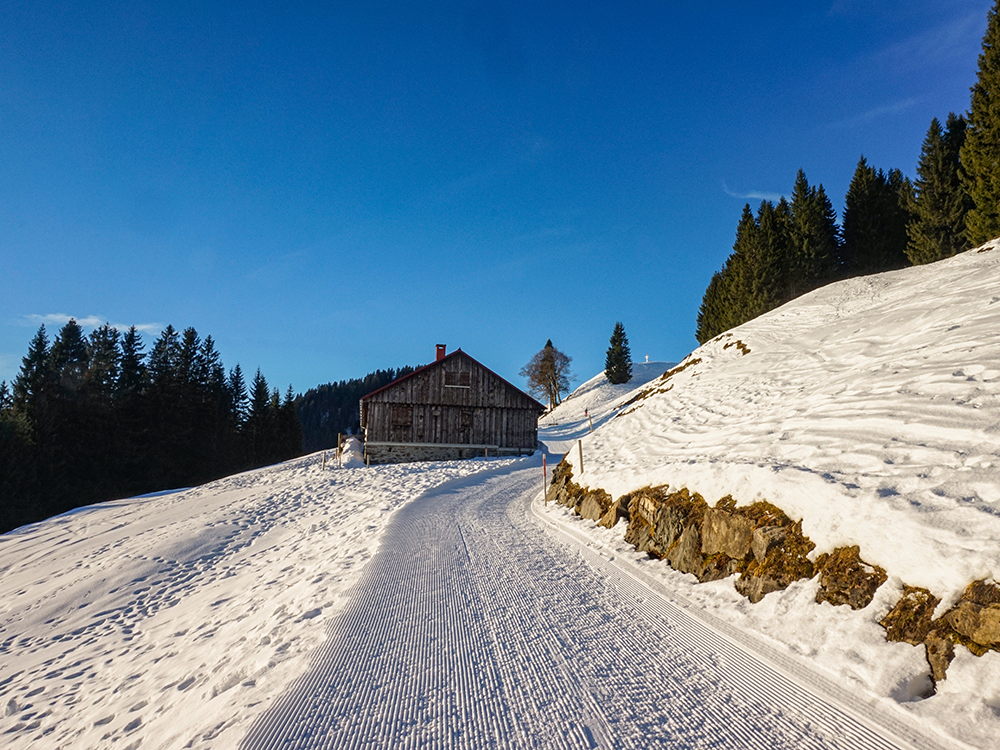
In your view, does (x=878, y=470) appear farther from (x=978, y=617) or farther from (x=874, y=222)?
(x=874, y=222)

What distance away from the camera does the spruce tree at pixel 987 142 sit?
83.4 feet

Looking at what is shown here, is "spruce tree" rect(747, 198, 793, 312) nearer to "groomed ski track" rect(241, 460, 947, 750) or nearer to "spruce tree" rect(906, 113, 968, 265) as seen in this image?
"spruce tree" rect(906, 113, 968, 265)

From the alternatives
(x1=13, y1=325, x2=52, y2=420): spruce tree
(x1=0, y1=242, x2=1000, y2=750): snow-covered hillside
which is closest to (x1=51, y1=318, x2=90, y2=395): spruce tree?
(x1=13, y1=325, x2=52, y2=420): spruce tree

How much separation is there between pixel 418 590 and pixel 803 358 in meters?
13.8

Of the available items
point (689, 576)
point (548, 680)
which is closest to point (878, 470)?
point (689, 576)

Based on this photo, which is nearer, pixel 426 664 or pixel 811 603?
pixel 426 664

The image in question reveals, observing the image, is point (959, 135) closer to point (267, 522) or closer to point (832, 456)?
point (832, 456)

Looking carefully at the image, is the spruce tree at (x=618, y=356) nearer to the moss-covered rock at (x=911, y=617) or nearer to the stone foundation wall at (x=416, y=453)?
the stone foundation wall at (x=416, y=453)

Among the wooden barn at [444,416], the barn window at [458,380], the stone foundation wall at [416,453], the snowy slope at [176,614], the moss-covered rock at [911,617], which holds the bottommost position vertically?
the snowy slope at [176,614]

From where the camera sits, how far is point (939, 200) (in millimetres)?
34094

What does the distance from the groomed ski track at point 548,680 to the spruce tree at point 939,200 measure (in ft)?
133

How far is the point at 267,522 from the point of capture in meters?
14.9

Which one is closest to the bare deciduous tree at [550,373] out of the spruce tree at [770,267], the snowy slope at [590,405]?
the snowy slope at [590,405]

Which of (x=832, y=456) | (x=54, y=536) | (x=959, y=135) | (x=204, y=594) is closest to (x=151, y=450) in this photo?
(x=54, y=536)
